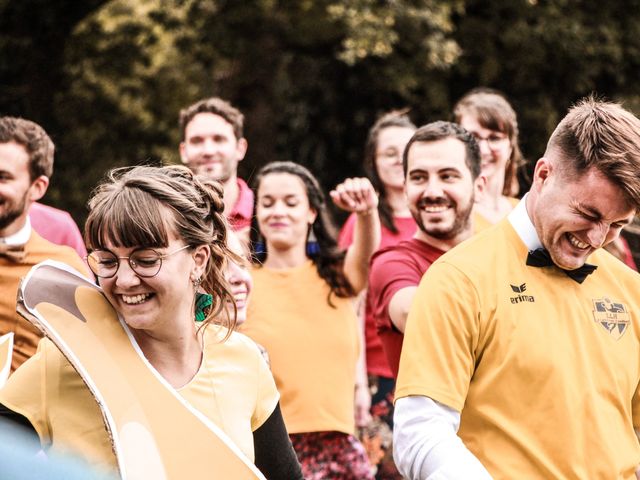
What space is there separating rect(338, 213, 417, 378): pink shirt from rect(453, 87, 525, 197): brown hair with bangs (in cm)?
58

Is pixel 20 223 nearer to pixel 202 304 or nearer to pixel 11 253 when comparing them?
pixel 11 253

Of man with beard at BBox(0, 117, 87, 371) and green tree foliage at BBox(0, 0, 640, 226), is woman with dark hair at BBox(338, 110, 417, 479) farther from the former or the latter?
green tree foliage at BBox(0, 0, 640, 226)

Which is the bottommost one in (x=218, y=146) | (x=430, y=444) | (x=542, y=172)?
(x=430, y=444)

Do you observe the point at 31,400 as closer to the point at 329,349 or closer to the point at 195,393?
the point at 195,393

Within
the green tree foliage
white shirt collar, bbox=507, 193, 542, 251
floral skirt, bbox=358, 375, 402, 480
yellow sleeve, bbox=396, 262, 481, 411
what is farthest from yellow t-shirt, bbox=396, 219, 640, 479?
the green tree foliage

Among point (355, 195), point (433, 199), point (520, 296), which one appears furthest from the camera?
point (355, 195)

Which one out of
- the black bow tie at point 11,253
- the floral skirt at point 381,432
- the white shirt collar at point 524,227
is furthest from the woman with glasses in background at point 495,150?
the black bow tie at point 11,253

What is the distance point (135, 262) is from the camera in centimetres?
280

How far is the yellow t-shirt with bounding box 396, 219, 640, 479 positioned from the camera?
9.56ft

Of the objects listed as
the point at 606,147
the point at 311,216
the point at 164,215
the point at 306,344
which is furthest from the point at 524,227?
the point at 311,216

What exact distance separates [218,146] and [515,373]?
361 centimetres

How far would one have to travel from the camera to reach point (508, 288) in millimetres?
3023

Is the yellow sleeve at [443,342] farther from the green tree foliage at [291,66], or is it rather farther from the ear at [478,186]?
the green tree foliage at [291,66]

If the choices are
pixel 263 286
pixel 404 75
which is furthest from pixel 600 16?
pixel 263 286
